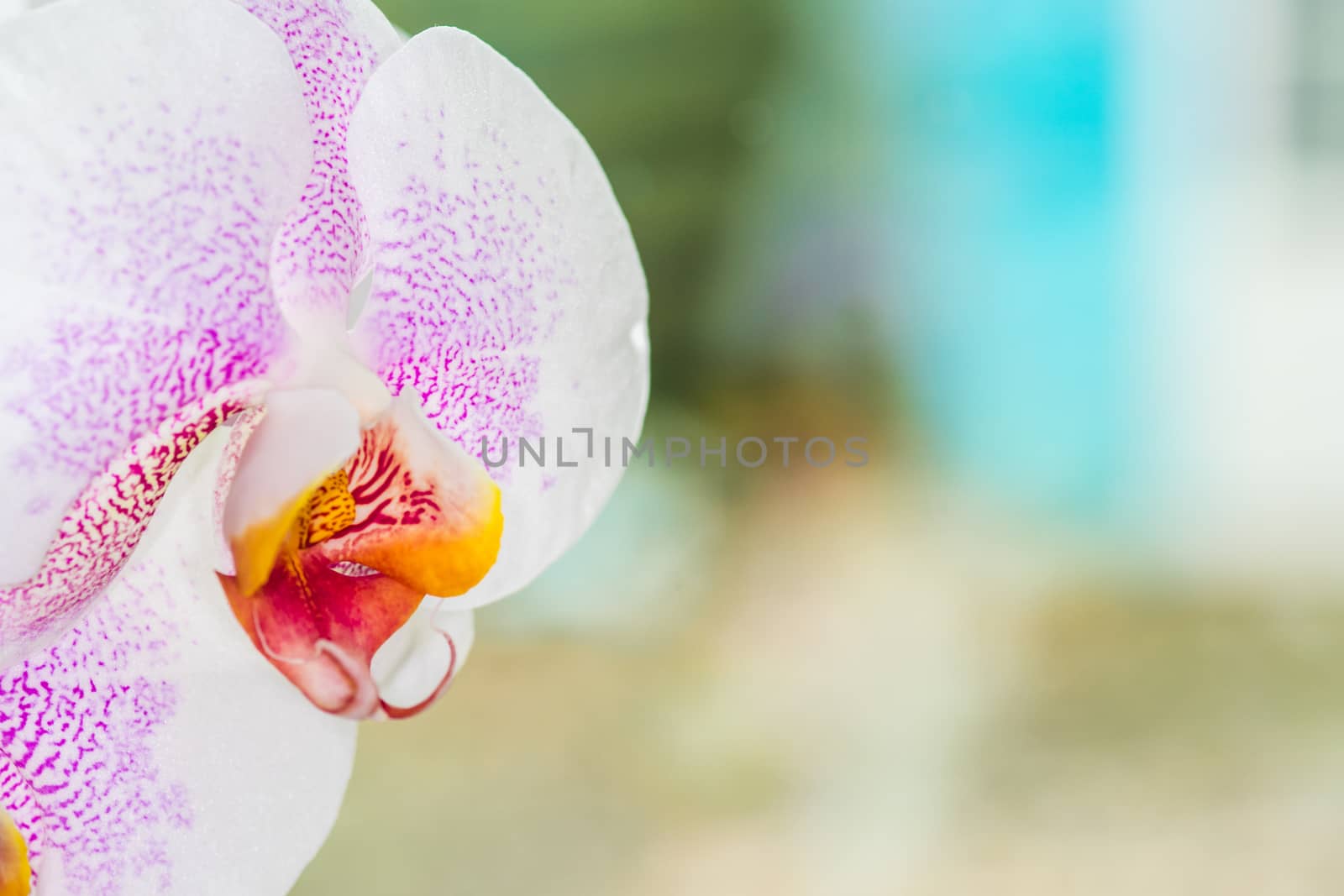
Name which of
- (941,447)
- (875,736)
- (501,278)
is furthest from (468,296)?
(941,447)

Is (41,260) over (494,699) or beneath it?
over

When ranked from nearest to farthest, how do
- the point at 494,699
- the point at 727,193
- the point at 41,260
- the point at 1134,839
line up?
1. the point at 41,260
2. the point at 1134,839
3. the point at 494,699
4. the point at 727,193

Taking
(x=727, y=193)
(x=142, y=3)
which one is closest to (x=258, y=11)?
(x=142, y=3)

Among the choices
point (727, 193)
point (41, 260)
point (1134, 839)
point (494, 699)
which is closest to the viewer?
point (41, 260)

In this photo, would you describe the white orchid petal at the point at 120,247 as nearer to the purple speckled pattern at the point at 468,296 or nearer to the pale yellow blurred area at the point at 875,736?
the purple speckled pattern at the point at 468,296

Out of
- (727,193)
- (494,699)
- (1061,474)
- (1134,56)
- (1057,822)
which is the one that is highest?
(1134,56)

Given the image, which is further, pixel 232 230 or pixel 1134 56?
pixel 1134 56

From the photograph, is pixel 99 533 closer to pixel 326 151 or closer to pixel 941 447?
pixel 326 151

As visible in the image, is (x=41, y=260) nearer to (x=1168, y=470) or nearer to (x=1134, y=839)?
(x=1134, y=839)
